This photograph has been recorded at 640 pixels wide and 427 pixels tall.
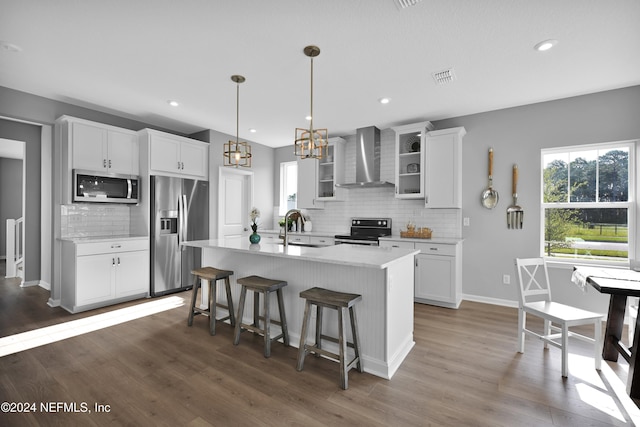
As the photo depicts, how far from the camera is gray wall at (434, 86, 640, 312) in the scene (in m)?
3.55

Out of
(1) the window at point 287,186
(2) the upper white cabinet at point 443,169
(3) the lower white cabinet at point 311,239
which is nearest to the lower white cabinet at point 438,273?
(2) the upper white cabinet at point 443,169

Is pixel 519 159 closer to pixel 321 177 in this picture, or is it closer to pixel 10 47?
pixel 321 177

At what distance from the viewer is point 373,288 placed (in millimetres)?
2416

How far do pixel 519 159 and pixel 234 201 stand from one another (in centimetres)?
473

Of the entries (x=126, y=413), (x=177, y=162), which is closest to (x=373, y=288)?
(x=126, y=413)

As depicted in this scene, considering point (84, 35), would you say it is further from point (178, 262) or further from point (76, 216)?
Answer: point (178, 262)

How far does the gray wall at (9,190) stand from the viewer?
23.3ft

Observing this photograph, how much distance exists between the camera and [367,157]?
4.93m

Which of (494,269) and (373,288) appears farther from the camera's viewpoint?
(494,269)

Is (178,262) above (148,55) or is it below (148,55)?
below

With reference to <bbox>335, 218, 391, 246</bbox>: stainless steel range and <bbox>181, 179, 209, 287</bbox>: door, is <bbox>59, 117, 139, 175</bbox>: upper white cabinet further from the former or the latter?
<bbox>335, 218, 391, 246</bbox>: stainless steel range

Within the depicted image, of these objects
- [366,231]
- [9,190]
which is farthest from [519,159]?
[9,190]

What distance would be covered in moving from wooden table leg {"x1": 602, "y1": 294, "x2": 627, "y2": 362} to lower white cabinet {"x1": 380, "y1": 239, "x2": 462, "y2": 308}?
5.04ft

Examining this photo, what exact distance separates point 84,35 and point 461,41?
3177 millimetres
